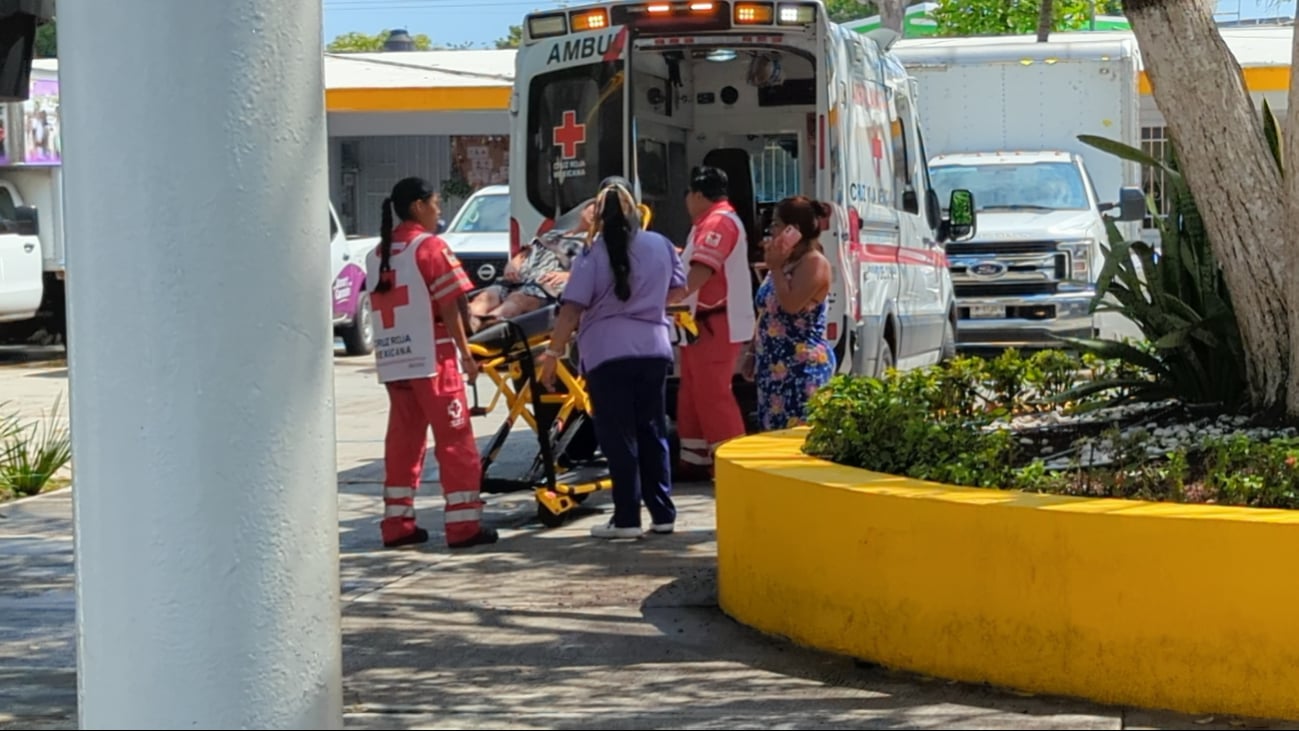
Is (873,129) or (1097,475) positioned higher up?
(873,129)

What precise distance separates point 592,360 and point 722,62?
4882 millimetres

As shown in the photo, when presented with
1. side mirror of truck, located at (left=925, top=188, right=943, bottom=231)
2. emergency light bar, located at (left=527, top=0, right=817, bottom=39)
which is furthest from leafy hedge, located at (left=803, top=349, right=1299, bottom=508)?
side mirror of truck, located at (left=925, top=188, right=943, bottom=231)

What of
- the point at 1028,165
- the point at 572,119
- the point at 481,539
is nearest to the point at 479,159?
the point at 1028,165

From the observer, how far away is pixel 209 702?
409cm

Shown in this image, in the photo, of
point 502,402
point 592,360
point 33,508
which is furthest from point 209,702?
point 502,402

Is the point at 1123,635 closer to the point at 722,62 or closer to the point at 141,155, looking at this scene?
the point at 141,155

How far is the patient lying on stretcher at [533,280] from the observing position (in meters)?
9.60

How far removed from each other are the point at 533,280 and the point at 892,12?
40.5ft

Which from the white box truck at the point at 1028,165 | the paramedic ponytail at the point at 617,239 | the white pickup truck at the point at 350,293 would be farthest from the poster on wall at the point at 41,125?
the paramedic ponytail at the point at 617,239

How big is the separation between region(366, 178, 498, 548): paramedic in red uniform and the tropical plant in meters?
2.87

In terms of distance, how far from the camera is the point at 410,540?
9133mm

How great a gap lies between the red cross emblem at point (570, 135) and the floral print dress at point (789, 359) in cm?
218

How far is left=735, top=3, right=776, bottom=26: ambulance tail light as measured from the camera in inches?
427

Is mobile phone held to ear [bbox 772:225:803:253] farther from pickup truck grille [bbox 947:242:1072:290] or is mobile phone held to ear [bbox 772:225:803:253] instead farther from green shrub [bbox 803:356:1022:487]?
pickup truck grille [bbox 947:242:1072:290]
